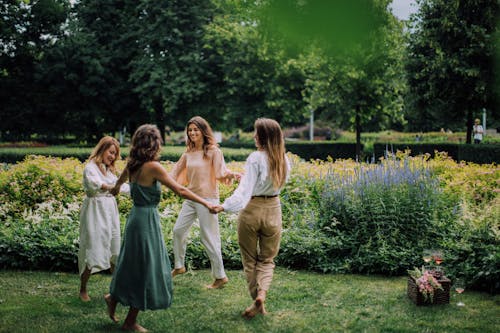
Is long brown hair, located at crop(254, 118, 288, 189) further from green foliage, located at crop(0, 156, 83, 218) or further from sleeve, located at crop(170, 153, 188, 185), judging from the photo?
green foliage, located at crop(0, 156, 83, 218)

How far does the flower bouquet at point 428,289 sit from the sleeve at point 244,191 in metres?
1.93

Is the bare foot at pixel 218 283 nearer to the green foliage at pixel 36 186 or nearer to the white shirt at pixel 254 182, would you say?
the white shirt at pixel 254 182

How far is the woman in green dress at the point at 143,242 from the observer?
13.8ft

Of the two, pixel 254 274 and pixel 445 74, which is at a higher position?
pixel 445 74

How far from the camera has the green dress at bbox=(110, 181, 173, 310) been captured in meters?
4.20

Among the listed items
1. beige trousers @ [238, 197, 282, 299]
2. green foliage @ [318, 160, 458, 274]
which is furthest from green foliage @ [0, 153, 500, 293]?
beige trousers @ [238, 197, 282, 299]

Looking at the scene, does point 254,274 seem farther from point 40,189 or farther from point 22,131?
point 22,131

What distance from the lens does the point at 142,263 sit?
13.9ft

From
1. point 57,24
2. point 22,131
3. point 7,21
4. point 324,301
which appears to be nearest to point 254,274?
point 324,301

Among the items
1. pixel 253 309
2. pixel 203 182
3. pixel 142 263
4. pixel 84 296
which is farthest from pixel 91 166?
pixel 253 309

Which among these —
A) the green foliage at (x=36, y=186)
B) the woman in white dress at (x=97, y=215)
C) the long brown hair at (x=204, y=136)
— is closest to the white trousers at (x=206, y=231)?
the long brown hair at (x=204, y=136)

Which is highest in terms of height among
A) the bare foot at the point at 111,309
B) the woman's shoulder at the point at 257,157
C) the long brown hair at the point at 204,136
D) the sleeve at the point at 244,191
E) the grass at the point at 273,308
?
the long brown hair at the point at 204,136

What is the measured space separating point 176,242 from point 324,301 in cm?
175

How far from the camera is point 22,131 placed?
94.5ft
